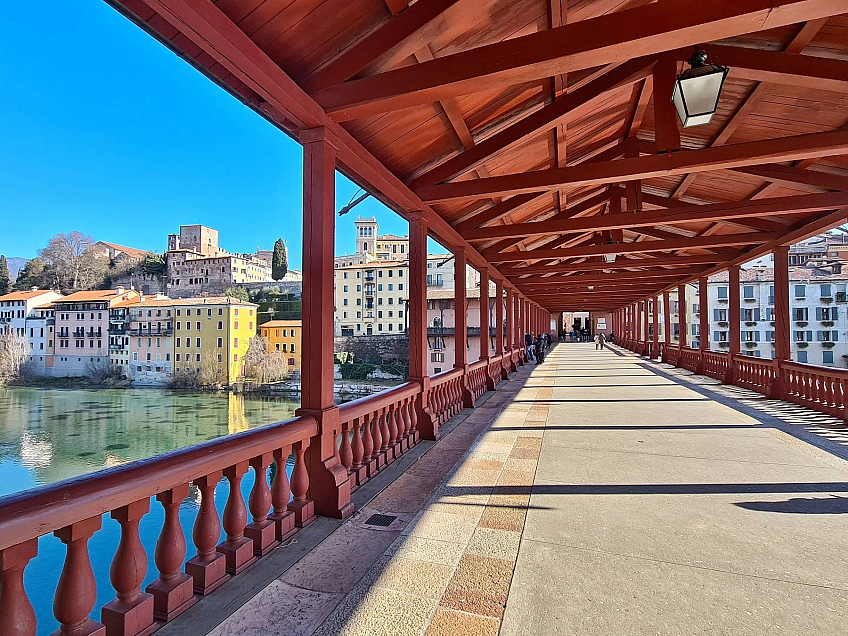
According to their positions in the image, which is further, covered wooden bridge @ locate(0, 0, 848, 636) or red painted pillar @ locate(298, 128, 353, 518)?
red painted pillar @ locate(298, 128, 353, 518)

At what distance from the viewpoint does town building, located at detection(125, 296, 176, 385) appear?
57.9 ft

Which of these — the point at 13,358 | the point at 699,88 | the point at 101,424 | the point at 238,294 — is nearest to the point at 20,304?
the point at 13,358

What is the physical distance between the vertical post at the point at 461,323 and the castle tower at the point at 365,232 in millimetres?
75391

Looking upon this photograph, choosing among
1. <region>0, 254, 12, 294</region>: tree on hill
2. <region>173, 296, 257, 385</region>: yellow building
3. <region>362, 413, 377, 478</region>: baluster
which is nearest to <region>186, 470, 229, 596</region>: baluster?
<region>362, 413, 377, 478</region>: baluster

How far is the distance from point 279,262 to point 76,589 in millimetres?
54350

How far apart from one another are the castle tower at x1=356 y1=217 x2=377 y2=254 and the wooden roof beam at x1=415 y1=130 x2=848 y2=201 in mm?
77667

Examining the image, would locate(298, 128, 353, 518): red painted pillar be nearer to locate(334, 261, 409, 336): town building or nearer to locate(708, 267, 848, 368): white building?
locate(708, 267, 848, 368): white building

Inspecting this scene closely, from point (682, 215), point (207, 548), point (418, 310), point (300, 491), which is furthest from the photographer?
point (682, 215)

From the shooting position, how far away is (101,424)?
97.7ft

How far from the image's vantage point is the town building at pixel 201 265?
70.4ft

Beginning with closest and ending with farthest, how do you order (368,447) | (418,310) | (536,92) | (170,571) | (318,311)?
(170,571) → (318,311) → (368,447) → (536,92) → (418,310)

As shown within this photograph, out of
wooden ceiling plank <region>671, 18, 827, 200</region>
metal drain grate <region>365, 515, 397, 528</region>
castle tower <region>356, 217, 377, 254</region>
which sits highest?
castle tower <region>356, 217, 377, 254</region>

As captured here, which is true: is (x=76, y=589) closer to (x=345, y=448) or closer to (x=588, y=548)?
(x=345, y=448)

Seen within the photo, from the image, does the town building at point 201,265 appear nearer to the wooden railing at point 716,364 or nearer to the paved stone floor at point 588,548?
the paved stone floor at point 588,548
